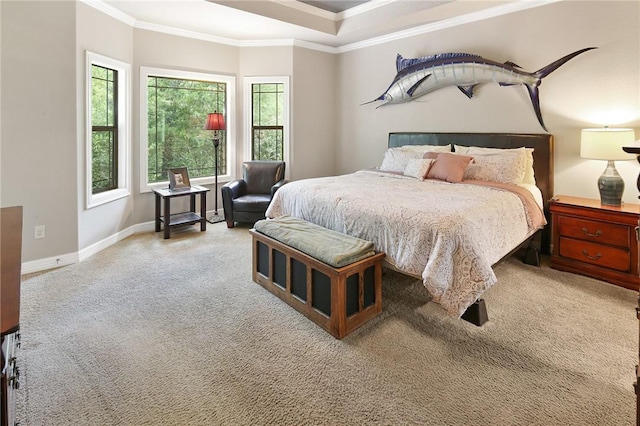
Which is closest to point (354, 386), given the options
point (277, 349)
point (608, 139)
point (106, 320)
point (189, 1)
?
point (277, 349)

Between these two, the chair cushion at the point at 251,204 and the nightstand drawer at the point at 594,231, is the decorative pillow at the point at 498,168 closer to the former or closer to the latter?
the nightstand drawer at the point at 594,231

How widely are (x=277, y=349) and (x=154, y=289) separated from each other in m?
1.45

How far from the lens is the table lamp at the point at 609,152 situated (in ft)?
10.4

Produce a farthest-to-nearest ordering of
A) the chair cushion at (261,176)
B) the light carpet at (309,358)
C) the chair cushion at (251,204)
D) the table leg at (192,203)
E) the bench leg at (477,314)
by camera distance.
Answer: the chair cushion at (261,176), the table leg at (192,203), the chair cushion at (251,204), the bench leg at (477,314), the light carpet at (309,358)

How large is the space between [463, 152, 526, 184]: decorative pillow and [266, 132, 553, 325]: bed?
1 cm

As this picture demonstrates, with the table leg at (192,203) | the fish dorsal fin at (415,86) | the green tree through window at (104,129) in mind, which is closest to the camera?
the green tree through window at (104,129)

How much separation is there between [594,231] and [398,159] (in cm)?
213

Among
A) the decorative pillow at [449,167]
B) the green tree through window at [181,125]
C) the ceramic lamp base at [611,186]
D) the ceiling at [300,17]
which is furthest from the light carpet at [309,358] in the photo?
the ceiling at [300,17]

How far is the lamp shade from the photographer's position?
315 cm

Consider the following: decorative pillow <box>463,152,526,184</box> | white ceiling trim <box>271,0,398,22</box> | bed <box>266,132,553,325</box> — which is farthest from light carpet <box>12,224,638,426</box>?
white ceiling trim <box>271,0,398,22</box>

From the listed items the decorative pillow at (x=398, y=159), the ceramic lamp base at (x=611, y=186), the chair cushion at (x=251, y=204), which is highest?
the decorative pillow at (x=398, y=159)

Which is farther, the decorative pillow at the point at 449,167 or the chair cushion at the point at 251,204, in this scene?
the chair cushion at the point at 251,204

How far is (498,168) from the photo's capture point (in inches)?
149

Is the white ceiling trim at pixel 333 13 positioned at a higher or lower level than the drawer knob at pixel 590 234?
higher
